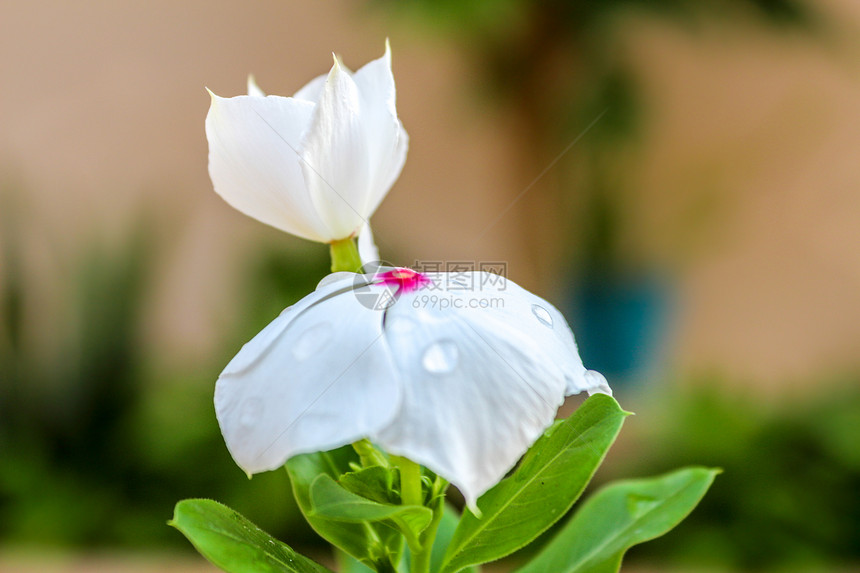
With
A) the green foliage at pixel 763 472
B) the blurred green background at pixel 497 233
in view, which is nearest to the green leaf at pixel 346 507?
the blurred green background at pixel 497 233

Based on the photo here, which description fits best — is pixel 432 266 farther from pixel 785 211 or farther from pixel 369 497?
pixel 785 211

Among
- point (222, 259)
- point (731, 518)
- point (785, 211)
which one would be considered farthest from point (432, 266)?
point (785, 211)

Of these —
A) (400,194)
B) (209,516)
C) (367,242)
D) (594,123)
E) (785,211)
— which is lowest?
(400,194)

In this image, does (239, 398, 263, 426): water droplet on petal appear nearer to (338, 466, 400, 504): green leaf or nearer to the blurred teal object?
(338, 466, 400, 504): green leaf

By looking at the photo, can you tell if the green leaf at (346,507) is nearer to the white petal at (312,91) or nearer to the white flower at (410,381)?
the white flower at (410,381)

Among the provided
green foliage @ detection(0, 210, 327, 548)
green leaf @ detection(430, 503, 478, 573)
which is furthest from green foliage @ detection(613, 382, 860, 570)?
green leaf @ detection(430, 503, 478, 573)
